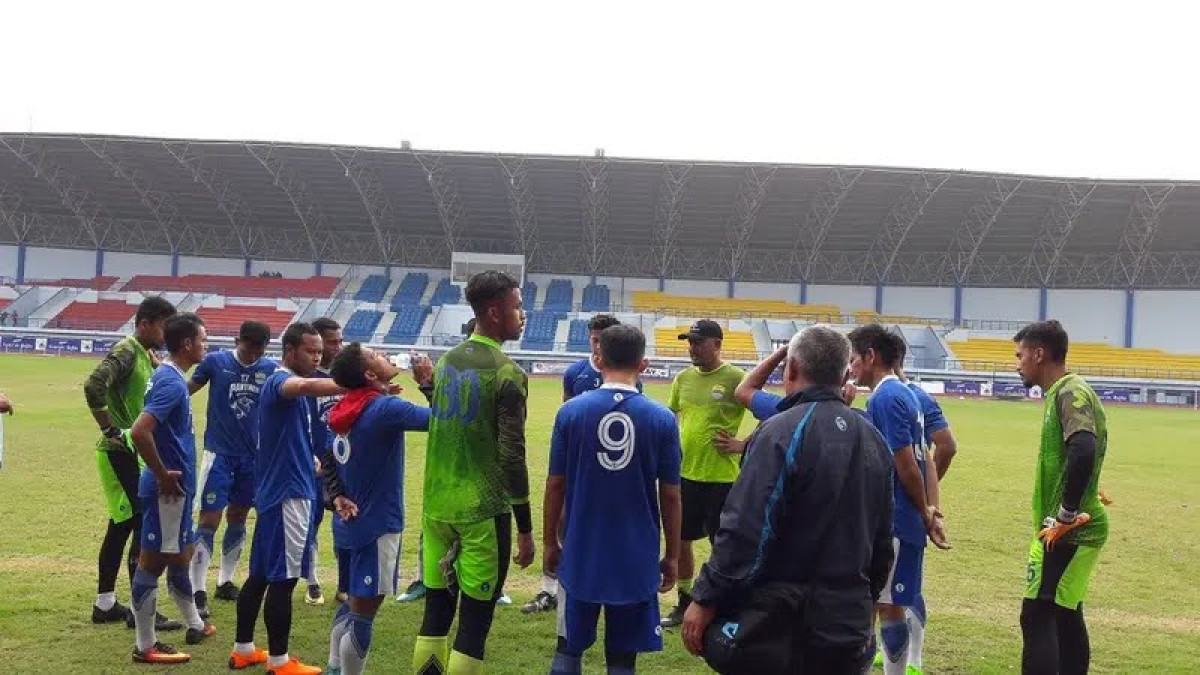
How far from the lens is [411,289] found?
56219 mm

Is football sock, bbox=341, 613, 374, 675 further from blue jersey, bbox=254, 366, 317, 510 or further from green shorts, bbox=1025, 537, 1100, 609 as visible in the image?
green shorts, bbox=1025, 537, 1100, 609

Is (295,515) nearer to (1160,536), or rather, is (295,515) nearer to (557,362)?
(1160,536)

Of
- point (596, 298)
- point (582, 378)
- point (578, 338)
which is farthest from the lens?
point (596, 298)

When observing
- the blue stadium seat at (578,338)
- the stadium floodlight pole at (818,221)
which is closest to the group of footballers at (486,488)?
the stadium floodlight pole at (818,221)

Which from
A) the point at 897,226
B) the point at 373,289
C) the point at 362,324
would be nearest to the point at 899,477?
the point at 897,226

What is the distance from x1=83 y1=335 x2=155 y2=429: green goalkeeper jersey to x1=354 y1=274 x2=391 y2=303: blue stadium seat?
165 ft

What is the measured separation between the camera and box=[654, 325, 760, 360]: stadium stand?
47.7 metres

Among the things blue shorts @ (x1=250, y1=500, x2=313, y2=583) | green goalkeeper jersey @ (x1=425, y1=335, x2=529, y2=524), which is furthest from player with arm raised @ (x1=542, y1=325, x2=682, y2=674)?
blue shorts @ (x1=250, y1=500, x2=313, y2=583)

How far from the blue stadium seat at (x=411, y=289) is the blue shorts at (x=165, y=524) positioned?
50065mm

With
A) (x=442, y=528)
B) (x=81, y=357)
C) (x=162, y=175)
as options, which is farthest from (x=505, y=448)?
(x=162, y=175)

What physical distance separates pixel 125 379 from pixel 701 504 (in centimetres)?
454

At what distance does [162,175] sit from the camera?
4844 centimetres

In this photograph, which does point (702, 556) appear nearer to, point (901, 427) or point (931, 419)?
point (931, 419)

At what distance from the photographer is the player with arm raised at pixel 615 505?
4168 millimetres
